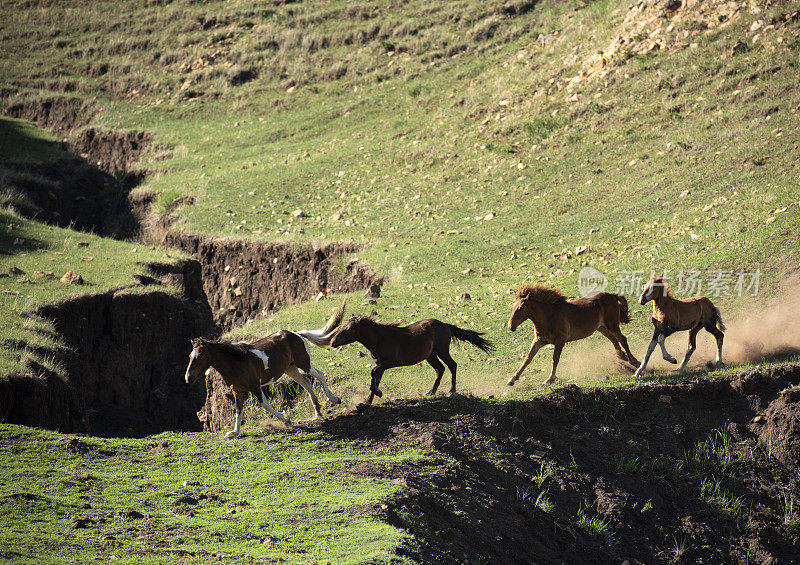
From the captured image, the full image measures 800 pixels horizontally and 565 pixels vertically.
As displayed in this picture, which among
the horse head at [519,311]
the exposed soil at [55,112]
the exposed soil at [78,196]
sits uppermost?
the exposed soil at [55,112]

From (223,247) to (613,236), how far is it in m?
12.4

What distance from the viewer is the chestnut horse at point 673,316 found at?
14422 millimetres

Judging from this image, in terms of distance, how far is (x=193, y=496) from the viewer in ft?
32.3

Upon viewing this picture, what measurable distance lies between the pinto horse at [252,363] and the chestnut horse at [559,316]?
344 centimetres

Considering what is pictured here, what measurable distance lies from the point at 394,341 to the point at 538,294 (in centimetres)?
288

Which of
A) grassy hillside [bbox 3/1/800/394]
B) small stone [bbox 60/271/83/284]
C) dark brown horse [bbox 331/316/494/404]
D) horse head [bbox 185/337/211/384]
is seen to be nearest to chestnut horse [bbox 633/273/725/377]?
grassy hillside [bbox 3/1/800/394]

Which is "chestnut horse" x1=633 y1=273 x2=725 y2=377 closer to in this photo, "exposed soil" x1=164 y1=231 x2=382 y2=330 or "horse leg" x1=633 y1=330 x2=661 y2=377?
"horse leg" x1=633 y1=330 x2=661 y2=377

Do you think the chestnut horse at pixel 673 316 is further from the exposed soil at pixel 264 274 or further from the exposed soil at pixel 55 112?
the exposed soil at pixel 55 112

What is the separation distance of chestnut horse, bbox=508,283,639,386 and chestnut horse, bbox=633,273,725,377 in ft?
2.25

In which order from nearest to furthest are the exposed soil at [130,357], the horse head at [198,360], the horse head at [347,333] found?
the horse head at [198,360]
the horse head at [347,333]
the exposed soil at [130,357]

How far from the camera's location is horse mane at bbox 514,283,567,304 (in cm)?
1419

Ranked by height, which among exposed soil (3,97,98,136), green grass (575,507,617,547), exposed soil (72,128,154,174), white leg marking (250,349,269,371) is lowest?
green grass (575,507,617,547)

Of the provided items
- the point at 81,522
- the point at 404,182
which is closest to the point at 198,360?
the point at 81,522

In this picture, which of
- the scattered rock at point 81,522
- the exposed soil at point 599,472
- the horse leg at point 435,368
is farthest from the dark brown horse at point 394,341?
the scattered rock at point 81,522
